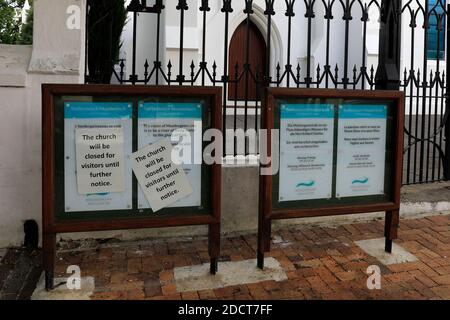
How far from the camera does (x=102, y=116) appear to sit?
3.21m

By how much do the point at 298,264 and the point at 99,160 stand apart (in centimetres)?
194

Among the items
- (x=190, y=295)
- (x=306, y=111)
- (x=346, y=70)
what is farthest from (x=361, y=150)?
(x=190, y=295)

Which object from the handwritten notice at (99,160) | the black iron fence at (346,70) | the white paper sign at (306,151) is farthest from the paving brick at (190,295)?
the black iron fence at (346,70)

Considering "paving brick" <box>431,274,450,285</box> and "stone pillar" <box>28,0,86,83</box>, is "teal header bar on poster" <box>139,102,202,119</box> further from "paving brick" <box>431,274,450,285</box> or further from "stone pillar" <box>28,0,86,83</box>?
"paving brick" <box>431,274,450,285</box>

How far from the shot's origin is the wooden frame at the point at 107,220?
121 inches

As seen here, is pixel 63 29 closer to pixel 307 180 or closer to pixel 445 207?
pixel 307 180

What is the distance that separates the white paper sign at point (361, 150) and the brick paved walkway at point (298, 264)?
673 millimetres

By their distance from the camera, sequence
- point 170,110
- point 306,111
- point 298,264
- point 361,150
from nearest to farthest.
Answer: point 170,110 < point 306,111 < point 298,264 < point 361,150

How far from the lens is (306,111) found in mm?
3637

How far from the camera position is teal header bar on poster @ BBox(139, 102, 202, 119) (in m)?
3.32

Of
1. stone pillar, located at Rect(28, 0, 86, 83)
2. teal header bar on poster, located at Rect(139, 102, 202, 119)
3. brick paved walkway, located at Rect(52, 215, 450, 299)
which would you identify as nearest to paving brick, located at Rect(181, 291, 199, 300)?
brick paved walkway, located at Rect(52, 215, 450, 299)

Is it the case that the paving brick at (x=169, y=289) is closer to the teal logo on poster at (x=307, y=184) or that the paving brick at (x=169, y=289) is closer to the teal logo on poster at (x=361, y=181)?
the teal logo on poster at (x=307, y=184)

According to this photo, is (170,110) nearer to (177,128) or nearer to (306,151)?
(177,128)

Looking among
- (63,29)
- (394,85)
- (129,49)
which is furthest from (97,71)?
(129,49)
